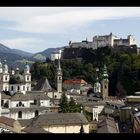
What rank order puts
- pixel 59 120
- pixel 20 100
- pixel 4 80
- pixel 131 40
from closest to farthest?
pixel 59 120 < pixel 20 100 < pixel 4 80 < pixel 131 40

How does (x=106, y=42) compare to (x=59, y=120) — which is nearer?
(x=59, y=120)

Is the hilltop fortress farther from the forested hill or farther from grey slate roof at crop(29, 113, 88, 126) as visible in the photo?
grey slate roof at crop(29, 113, 88, 126)

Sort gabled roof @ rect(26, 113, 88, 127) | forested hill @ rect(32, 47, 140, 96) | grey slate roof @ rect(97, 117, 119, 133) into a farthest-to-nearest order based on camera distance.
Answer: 1. forested hill @ rect(32, 47, 140, 96)
2. gabled roof @ rect(26, 113, 88, 127)
3. grey slate roof @ rect(97, 117, 119, 133)

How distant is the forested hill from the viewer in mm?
23391

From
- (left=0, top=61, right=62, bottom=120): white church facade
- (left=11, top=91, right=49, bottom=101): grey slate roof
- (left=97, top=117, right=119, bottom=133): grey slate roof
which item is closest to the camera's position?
(left=97, top=117, right=119, bottom=133): grey slate roof

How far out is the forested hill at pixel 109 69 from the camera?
23.4 meters

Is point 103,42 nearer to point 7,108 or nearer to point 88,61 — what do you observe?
point 88,61

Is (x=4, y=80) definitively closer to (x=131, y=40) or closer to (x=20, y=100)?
(x=20, y=100)

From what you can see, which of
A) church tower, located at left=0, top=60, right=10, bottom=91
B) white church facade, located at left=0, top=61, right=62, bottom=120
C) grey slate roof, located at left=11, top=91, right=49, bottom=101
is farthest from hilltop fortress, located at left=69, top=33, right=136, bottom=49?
grey slate roof, located at left=11, top=91, right=49, bottom=101

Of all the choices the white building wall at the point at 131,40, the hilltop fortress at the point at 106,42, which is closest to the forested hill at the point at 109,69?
the hilltop fortress at the point at 106,42

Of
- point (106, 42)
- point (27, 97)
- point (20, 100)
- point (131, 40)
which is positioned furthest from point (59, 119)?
point (131, 40)

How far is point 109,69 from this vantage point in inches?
1003

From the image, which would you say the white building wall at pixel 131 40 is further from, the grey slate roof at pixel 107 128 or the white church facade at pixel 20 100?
the grey slate roof at pixel 107 128

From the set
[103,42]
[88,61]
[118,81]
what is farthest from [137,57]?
[103,42]
